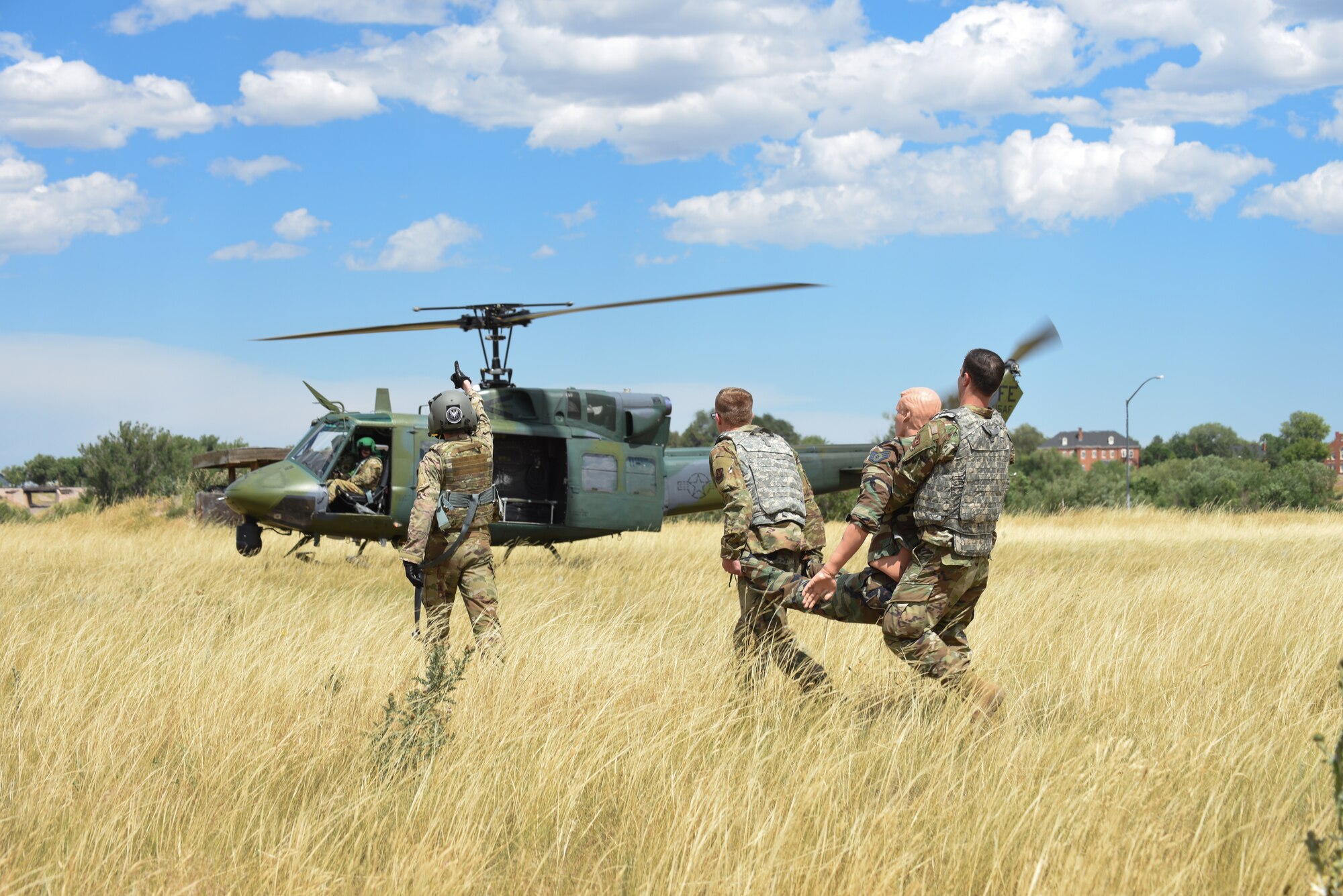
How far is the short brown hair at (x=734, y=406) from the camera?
18.2 feet

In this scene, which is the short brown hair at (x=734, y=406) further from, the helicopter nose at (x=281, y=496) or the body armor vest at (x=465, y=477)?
the helicopter nose at (x=281, y=496)

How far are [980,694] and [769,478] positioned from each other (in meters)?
1.45

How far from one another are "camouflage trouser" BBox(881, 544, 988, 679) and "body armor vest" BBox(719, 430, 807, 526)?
92cm

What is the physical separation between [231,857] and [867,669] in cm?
332

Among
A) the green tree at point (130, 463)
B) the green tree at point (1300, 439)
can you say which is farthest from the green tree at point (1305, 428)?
the green tree at point (130, 463)

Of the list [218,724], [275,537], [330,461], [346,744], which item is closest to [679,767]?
[346,744]

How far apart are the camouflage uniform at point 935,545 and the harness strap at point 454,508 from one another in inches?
109

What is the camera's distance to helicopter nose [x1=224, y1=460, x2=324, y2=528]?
32.6 ft

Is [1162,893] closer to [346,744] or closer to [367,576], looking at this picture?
[346,744]

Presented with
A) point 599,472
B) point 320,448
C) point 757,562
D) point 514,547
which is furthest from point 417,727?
point 514,547

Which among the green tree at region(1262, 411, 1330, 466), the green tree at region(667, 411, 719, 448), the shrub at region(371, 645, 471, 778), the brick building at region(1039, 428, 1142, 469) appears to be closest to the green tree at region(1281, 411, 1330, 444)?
the green tree at region(1262, 411, 1330, 466)

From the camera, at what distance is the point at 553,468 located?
36.7 feet

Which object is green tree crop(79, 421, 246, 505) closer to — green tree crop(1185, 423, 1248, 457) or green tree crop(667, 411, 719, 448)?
green tree crop(667, 411, 719, 448)

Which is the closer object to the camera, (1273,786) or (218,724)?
(1273,786)
